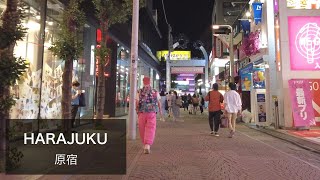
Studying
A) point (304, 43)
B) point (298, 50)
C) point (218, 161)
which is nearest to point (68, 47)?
point (218, 161)

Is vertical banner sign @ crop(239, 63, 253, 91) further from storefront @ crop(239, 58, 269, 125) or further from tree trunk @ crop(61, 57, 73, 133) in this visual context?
tree trunk @ crop(61, 57, 73, 133)

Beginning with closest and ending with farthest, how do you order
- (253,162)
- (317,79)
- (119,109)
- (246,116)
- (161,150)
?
(253,162)
(161,150)
(317,79)
(246,116)
(119,109)

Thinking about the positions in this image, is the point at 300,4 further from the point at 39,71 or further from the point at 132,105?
the point at 39,71

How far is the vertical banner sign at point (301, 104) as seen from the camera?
13492mm

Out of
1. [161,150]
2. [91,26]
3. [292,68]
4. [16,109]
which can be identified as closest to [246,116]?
[292,68]


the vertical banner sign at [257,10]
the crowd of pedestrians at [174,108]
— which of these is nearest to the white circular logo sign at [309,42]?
the vertical banner sign at [257,10]

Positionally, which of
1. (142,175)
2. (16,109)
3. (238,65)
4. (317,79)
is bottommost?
(142,175)

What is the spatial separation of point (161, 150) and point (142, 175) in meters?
2.85

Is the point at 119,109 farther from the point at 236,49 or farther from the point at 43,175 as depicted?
the point at 43,175

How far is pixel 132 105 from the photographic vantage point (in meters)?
11.3

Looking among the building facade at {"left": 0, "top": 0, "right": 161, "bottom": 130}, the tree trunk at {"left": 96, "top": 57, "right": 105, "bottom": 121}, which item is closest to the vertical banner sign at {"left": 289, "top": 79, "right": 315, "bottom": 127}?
the tree trunk at {"left": 96, "top": 57, "right": 105, "bottom": 121}

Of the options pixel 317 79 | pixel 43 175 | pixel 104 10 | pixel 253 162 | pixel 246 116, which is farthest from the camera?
pixel 246 116

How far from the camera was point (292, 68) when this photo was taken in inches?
576

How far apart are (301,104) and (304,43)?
2.83m
